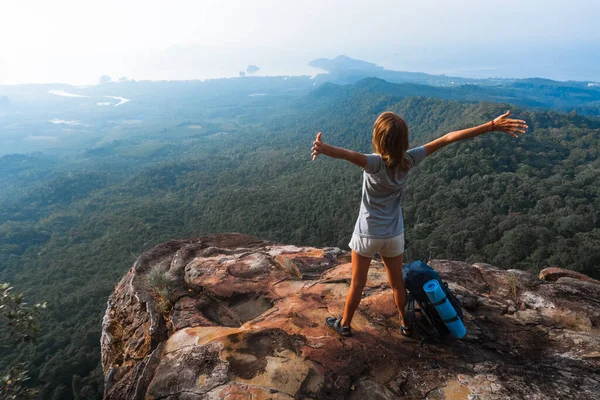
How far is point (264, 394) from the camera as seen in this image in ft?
11.1

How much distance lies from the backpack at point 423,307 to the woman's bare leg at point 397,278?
0.09 metres

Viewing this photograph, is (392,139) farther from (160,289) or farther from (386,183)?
(160,289)


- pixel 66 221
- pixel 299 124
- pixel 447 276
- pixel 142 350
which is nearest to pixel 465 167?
pixel 447 276

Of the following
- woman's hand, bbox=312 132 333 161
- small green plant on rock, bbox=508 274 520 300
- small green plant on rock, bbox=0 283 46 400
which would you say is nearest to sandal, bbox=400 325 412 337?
woman's hand, bbox=312 132 333 161

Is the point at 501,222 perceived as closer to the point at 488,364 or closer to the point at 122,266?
the point at 488,364

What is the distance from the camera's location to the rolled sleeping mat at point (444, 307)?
3.82 metres

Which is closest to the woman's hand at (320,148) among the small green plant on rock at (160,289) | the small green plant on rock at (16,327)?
the small green plant on rock at (160,289)

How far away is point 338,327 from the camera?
Answer: 4.23 metres

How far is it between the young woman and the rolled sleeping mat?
32 centimetres

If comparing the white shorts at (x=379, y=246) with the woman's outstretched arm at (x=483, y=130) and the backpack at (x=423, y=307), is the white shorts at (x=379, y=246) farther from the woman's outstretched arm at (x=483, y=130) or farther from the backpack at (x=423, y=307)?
the woman's outstretched arm at (x=483, y=130)

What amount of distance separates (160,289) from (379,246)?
14.7 ft

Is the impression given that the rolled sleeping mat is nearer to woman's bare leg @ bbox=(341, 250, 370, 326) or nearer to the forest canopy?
woman's bare leg @ bbox=(341, 250, 370, 326)

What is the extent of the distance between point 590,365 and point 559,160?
3081 inches

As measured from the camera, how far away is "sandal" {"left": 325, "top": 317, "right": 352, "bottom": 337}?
163 inches
